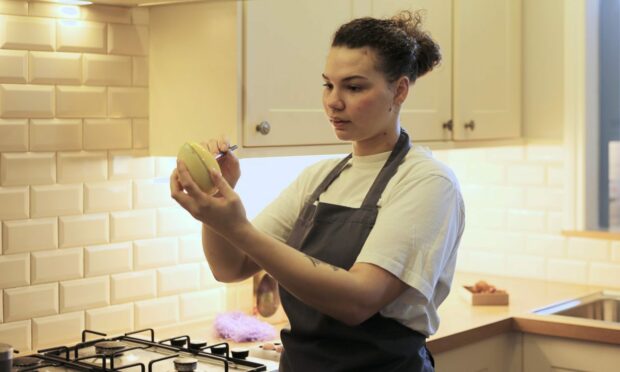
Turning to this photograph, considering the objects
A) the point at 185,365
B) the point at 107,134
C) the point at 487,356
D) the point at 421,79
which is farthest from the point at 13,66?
the point at 487,356

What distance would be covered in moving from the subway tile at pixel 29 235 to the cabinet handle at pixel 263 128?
61 centimetres

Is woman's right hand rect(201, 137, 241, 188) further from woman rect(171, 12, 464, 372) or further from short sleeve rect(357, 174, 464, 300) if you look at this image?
short sleeve rect(357, 174, 464, 300)

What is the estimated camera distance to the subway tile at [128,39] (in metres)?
2.72

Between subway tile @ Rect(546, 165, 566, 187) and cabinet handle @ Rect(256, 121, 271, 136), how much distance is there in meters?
1.53

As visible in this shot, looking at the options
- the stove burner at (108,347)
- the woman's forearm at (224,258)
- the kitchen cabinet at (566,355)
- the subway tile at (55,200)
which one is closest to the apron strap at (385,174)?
the woman's forearm at (224,258)

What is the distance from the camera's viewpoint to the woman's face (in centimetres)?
189

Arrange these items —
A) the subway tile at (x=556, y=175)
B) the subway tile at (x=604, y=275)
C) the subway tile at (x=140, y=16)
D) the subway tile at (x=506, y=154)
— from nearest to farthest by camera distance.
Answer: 1. the subway tile at (x=140, y=16)
2. the subway tile at (x=604, y=275)
3. the subway tile at (x=556, y=175)
4. the subway tile at (x=506, y=154)

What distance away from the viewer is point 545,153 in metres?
3.73

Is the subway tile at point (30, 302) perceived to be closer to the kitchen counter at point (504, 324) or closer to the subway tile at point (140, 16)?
the kitchen counter at point (504, 324)

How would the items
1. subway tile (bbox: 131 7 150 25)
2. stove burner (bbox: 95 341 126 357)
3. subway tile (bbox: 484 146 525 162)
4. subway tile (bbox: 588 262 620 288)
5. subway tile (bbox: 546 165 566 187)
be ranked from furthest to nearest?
1. subway tile (bbox: 484 146 525 162)
2. subway tile (bbox: 546 165 566 187)
3. subway tile (bbox: 588 262 620 288)
4. subway tile (bbox: 131 7 150 25)
5. stove burner (bbox: 95 341 126 357)

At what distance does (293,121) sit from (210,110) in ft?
0.82

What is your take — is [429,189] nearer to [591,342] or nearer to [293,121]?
[293,121]

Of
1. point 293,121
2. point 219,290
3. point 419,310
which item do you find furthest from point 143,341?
point 419,310

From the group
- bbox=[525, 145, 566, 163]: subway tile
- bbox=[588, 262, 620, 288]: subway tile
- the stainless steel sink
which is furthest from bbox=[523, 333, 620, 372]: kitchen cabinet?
bbox=[525, 145, 566, 163]: subway tile
